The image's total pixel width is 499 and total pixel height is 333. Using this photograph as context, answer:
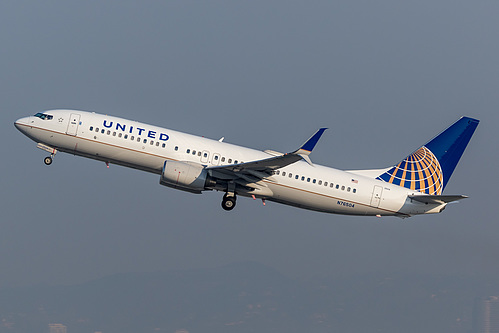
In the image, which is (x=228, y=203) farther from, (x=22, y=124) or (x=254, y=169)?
(x=22, y=124)

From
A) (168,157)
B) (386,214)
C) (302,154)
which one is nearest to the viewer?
(302,154)

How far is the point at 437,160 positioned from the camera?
51.0 meters

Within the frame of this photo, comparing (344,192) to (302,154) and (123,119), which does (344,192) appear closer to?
(302,154)

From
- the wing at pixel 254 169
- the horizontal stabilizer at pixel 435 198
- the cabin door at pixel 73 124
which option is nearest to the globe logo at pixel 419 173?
the horizontal stabilizer at pixel 435 198

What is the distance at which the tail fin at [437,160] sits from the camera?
49.2m

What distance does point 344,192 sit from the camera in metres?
45.0

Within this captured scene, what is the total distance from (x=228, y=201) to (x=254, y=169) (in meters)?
3.47

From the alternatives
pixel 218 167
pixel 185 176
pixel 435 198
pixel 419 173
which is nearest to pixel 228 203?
pixel 218 167

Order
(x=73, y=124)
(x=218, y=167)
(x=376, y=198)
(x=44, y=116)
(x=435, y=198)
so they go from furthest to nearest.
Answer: (x=376, y=198) → (x=435, y=198) → (x=44, y=116) → (x=73, y=124) → (x=218, y=167)

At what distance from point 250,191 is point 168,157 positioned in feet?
19.3

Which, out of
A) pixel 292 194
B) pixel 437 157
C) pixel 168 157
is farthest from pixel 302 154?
pixel 437 157

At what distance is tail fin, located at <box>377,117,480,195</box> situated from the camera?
161ft

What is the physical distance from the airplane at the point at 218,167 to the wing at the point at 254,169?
0.20 ft

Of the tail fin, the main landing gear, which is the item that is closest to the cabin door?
the main landing gear
